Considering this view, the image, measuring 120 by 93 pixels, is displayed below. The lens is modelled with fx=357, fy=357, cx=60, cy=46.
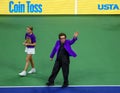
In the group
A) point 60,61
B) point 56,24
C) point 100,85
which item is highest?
point 56,24

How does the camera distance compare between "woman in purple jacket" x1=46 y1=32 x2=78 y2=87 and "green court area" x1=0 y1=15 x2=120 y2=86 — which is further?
"green court area" x1=0 y1=15 x2=120 y2=86

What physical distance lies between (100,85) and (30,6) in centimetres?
819

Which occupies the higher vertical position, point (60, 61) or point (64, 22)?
point (64, 22)

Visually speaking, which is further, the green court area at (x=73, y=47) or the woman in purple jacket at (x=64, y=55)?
the green court area at (x=73, y=47)

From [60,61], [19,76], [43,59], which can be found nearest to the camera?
[60,61]

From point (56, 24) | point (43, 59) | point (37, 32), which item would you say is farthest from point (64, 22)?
point (43, 59)

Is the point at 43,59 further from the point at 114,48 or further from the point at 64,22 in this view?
the point at 64,22

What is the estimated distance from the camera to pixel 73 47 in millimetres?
14352

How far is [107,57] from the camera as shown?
43.9 feet

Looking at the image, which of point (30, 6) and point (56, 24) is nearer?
point (56, 24)

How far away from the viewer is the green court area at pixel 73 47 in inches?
459

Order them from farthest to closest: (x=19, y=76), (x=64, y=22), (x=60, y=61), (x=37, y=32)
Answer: (x=64, y=22)
(x=37, y=32)
(x=19, y=76)
(x=60, y=61)

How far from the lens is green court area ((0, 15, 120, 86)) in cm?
1166

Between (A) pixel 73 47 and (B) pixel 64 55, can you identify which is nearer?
(B) pixel 64 55
